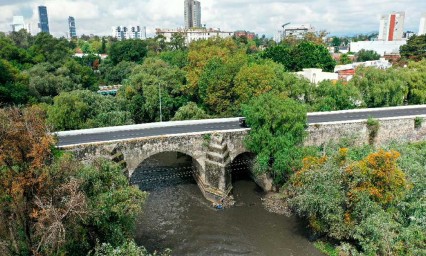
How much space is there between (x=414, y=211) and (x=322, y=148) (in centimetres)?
998

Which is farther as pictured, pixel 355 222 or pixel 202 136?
pixel 202 136

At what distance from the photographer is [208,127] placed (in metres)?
27.7

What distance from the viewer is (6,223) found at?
12.0 metres

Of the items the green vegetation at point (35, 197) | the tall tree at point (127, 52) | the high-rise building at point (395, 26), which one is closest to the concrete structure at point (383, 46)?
the high-rise building at point (395, 26)

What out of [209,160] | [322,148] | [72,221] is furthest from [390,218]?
[72,221]

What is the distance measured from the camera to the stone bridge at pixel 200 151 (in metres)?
23.5

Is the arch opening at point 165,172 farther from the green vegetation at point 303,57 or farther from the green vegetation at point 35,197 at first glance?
the green vegetation at point 303,57

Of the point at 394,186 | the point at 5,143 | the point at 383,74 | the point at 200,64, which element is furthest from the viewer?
the point at 200,64

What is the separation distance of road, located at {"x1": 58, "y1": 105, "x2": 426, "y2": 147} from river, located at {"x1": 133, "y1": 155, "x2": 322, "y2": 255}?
16.2 feet

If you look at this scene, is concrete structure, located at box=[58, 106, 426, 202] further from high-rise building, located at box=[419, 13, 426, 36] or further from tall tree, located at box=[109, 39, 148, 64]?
high-rise building, located at box=[419, 13, 426, 36]

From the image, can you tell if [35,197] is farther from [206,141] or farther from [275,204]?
[275,204]

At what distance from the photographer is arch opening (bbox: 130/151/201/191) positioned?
28266 mm

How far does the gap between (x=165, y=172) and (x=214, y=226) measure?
377 inches

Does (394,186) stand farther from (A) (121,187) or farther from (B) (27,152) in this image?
(B) (27,152)
